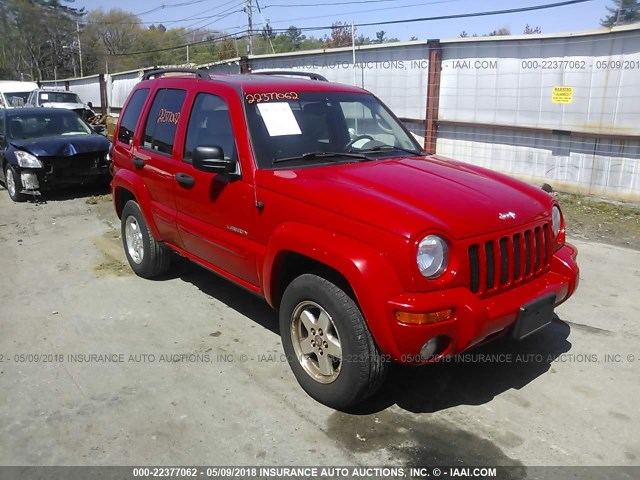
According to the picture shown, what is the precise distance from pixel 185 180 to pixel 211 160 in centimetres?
74

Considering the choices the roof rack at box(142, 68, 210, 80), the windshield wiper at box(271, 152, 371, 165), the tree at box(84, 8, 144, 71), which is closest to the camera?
the windshield wiper at box(271, 152, 371, 165)

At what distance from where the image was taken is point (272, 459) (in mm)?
2949

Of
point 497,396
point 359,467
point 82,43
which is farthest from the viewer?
point 82,43

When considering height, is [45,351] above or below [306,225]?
below

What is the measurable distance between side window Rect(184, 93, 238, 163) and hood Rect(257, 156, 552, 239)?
51 centimetres

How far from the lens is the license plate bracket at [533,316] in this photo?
3.13 meters

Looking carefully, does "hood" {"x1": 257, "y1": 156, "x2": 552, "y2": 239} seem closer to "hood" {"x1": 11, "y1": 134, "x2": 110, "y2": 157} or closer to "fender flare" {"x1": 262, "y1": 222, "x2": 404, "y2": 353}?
"fender flare" {"x1": 262, "y1": 222, "x2": 404, "y2": 353}

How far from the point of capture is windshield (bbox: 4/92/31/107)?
21.5m

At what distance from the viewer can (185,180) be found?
436 cm

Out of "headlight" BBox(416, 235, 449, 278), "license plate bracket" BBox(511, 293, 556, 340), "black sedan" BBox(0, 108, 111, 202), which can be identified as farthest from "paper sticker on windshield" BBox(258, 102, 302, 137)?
"black sedan" BBox(0, 108, 111, 202)

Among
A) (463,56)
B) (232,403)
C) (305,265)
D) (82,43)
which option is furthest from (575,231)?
(82,43)

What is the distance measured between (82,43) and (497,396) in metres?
72.0

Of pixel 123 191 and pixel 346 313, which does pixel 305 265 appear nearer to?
pixel 346 313

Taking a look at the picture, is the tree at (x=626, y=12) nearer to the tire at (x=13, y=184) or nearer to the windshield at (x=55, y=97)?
the tire at (x=13, y=184)
